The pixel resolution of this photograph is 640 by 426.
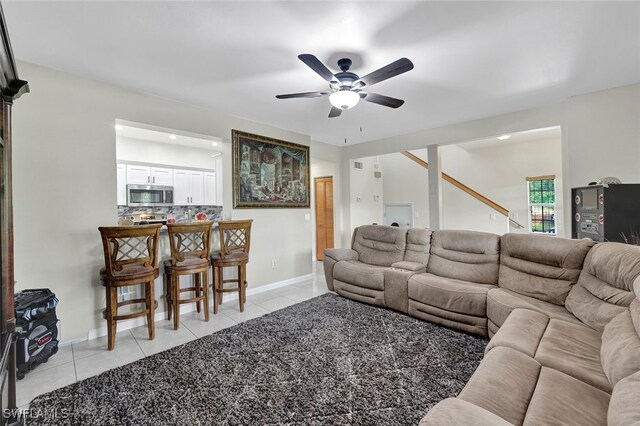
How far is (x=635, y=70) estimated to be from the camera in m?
2.66

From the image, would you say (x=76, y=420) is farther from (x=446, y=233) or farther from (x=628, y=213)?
(x=628, y=213)

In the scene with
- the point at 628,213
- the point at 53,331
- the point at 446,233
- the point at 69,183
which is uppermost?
the point at 69,183

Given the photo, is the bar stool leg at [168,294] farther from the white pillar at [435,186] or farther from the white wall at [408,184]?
the white wall at [408,184]

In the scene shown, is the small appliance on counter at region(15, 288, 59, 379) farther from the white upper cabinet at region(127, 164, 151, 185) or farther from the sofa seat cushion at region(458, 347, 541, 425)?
the white upper cabinet at region(127, 164, 151, 185)

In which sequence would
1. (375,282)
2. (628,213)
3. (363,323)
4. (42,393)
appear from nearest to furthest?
(42,393), (628,213), (363,323), (375,282)

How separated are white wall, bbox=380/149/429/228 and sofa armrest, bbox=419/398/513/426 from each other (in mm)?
5849

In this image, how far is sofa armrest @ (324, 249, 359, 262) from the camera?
3.89 metres

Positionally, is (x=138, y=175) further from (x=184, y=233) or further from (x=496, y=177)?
(x=496, y=177)

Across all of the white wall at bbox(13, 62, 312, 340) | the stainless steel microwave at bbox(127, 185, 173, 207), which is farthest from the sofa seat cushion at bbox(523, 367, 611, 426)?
the stainless steel microwave at bbox(127, 185, 173, 207)

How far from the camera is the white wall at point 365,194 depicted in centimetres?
575

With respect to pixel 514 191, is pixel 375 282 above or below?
below

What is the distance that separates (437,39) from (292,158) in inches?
111

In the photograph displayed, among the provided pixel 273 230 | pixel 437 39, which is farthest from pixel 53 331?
pixel 437 39

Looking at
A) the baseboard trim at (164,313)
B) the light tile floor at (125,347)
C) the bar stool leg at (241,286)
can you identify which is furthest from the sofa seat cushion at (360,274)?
the bar stool leg at (241,286)
